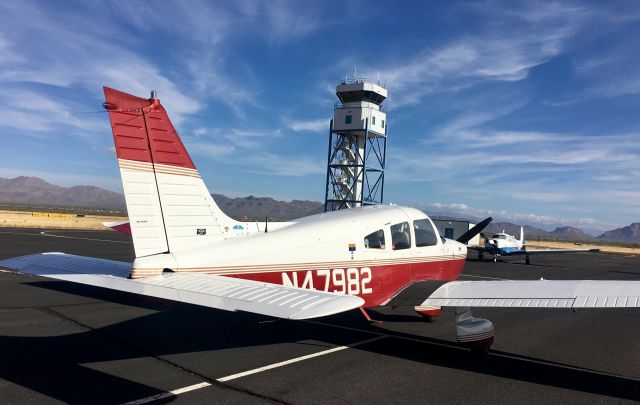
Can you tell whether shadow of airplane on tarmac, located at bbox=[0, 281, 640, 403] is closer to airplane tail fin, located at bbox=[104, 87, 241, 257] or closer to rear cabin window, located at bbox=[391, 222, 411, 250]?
airplane tail fin, located at bbox=[104, 87, 241, 257]

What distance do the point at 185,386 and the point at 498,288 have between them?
5051mm

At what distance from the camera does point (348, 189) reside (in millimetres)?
40562

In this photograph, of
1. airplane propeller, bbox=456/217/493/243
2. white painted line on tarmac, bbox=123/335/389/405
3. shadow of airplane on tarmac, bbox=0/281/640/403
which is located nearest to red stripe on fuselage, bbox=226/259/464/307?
white painted line on tarmac, bbox=123/335/389/405

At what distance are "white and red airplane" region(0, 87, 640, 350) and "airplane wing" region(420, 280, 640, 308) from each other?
0.01 metres

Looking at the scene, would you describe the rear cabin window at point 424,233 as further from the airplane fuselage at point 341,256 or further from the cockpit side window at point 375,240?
the cockpit side window at point 375,240

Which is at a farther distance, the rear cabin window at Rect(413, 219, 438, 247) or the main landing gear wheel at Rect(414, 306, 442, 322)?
the main landing gear wheel at Rect(414, 306, 442, 322)

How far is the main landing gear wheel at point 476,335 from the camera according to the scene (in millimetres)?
7281

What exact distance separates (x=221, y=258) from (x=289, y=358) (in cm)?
187

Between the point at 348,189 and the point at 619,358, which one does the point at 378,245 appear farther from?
the point at 348,189

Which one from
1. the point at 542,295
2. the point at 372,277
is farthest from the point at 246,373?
the point at 542,295

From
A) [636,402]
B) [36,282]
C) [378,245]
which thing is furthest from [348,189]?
[636,402]

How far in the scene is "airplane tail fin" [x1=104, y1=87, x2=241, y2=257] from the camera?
245 inches

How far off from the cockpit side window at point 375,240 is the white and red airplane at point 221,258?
0.02m

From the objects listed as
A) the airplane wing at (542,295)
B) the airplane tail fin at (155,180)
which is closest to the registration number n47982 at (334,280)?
the airplane wing at (542,295)
